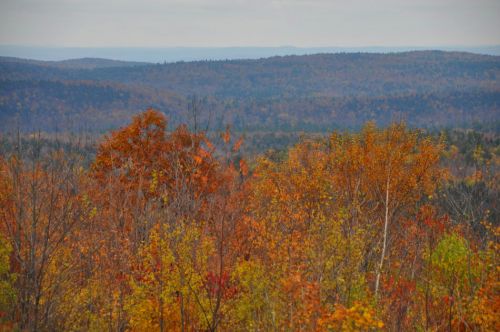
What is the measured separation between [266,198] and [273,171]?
431 cm

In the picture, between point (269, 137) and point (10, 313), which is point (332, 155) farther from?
point (269, 137)

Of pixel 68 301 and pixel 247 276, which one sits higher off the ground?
pixel 247 276

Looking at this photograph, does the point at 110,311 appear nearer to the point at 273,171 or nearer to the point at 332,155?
the point at 332,155

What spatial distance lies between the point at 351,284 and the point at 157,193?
1763 centimetres

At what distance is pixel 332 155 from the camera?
25.7 m

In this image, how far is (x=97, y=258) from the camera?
62.1 feet

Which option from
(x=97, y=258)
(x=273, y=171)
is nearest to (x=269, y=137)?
(x=273, y=171)

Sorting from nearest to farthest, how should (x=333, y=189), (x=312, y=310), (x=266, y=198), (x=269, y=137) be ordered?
(x=312, y=310) → (x=333, y=189) → (x=266, y=198) → (x=269, y=137)

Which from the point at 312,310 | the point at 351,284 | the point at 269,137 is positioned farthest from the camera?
the point at 269,137

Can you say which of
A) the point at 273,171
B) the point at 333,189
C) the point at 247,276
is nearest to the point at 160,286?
the point at 247,276

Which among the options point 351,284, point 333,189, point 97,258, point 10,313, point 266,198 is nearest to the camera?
point 351,284

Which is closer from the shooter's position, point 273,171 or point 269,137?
point 273,171

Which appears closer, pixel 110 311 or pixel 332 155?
pixel 110 311

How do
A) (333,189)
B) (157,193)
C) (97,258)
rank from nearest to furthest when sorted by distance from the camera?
(97,258)
(333,189)
(157,193)
